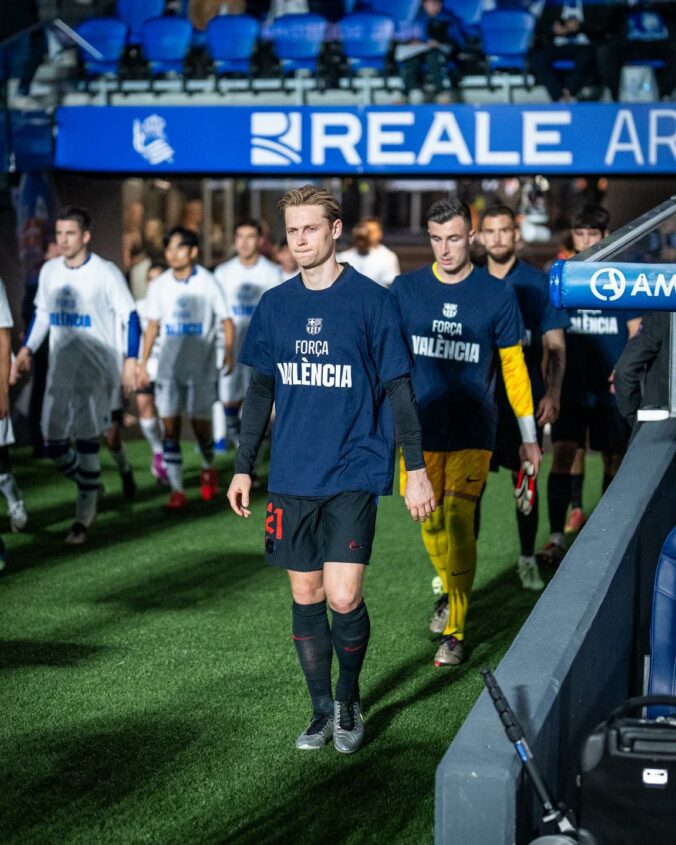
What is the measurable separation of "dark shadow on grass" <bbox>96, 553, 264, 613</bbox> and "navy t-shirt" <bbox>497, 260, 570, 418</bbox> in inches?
75.5

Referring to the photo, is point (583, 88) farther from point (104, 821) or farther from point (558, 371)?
Result: point (104, 821)

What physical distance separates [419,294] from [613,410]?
250 centimetres

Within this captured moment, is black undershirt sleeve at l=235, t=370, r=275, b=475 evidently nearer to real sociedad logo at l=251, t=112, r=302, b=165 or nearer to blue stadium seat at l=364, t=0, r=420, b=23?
real sociedad logo at l=251, t=112, r=302, b=165

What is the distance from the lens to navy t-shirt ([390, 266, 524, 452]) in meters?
6.25

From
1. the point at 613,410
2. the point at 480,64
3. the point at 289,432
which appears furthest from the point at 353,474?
the point at 480,64

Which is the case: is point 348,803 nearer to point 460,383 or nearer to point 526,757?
point 526,757

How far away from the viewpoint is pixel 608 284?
12.0 ft

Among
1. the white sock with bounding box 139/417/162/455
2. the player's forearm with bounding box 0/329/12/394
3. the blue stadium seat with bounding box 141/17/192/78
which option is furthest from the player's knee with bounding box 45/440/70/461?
the blue stadium seat with bounding box 141/17/192/78

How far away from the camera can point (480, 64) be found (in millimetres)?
14250

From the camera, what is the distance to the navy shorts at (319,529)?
4.85 meters

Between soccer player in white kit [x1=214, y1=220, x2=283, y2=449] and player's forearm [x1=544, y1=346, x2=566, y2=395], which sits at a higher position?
soccer player in white kit [x1=214, y1=220, x2=283, y2=449]

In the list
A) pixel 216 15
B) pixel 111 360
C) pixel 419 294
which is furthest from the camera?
pixel 216 15

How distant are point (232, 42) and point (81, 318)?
262 inches

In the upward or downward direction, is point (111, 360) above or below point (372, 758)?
above
